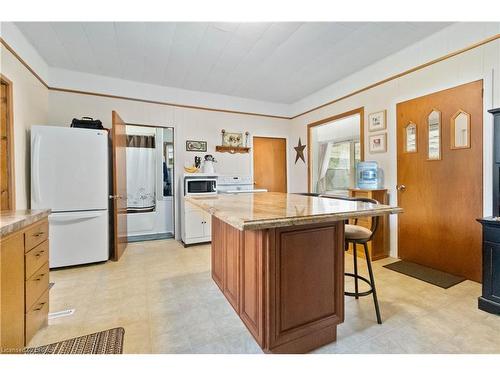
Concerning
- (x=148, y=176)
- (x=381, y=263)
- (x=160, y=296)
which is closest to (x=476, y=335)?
(x=381, y=263)

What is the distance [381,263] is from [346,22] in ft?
8.97

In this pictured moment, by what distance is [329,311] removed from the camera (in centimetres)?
154

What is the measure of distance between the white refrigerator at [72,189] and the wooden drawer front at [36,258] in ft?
4.03

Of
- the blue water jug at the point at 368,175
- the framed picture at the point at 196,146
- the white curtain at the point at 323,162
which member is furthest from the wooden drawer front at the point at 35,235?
the white curtain at the point at 323,162

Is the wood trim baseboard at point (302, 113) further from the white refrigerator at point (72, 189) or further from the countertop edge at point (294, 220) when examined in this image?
the countertop edge at point (294, 220)

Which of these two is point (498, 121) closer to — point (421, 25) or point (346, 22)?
point (421, 25)

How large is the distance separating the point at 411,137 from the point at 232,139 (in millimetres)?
2876

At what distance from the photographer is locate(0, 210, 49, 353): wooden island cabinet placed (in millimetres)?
1332

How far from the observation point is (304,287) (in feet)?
4.75

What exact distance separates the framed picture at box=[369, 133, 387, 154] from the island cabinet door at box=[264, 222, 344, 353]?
2273 mm

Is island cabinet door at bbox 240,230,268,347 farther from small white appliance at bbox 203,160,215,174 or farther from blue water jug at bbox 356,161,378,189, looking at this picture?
small white appliance at bbox 203,160,215,174

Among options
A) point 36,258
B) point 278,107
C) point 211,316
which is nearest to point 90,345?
point 36,258

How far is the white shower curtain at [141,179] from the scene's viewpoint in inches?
199

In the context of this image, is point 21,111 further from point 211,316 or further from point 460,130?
point 460,130
